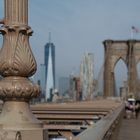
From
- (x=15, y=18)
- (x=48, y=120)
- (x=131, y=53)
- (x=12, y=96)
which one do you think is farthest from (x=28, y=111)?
(x=131, y=53)

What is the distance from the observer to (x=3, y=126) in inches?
160

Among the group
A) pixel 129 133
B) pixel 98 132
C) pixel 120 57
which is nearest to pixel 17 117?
pixel 98 132

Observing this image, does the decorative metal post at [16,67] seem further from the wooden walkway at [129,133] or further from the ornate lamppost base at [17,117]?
A: the wooden walkway at [129,133]

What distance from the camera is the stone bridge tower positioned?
317ft

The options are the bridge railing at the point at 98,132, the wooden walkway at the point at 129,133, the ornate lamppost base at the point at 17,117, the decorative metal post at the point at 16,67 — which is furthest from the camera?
the wooden walkway at the point at 129,133

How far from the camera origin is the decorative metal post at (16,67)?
14.0 feet

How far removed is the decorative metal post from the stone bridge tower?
298 ft

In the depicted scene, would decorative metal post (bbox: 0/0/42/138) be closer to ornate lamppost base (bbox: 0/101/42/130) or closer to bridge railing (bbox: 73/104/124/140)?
ornate lamppost base (bbox: 0/101/42/130)

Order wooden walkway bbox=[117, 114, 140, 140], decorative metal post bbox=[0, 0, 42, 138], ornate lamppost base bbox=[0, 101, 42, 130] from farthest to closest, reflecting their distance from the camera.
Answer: wooden walkway bbox=[117, 114, 140, 140] → decorative metal post bbox=[0, 0, 42, 138] → ornate lamppost base bbox=[0, 101, 42, 130]

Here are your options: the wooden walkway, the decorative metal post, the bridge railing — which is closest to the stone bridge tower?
the wooden walkway

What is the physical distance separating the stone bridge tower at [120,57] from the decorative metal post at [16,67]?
90.7 m

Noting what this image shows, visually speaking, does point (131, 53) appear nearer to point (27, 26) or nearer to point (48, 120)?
point (48, 120)

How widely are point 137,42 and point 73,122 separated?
92237mm

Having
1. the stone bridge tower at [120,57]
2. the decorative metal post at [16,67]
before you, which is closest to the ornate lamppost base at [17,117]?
the decorative metal post at [16,67]
